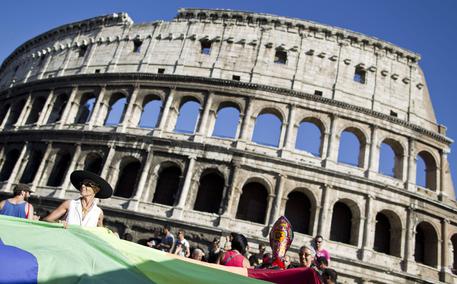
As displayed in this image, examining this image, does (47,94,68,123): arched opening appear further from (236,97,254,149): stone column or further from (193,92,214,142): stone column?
(236,97,254,149): stone column

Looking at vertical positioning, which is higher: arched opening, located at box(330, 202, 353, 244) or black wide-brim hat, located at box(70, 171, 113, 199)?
arched opening, located at box(330, 202, 353, 244)

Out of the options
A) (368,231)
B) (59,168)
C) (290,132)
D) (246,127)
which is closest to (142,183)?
(246,127)

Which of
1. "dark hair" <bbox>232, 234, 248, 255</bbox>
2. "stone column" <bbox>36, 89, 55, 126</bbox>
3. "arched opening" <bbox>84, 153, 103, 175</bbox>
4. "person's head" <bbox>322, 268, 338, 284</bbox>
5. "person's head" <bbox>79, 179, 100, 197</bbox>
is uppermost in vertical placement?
"stone column" <bbox>36, 89, 55, 126</bbox>

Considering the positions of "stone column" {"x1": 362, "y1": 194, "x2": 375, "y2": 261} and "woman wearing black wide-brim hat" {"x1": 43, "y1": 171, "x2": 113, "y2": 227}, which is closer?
"woman wearing black wide-brim hat" {"x1": 43, "y1": 171, "x2": 113, "y2": 227}

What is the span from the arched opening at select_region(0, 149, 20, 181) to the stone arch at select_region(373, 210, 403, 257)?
22.2m

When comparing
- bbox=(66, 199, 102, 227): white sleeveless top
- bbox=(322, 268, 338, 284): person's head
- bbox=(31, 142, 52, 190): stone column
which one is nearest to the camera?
bbox=(66, 199, 102, 227): white sleeveless top

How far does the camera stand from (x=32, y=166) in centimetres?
2080

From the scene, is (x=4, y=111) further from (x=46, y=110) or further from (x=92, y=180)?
(x=92, y=180)

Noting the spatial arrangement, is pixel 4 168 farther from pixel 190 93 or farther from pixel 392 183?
pixel 392 183

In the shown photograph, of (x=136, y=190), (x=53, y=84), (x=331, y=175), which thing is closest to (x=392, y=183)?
(x=331, y=175)

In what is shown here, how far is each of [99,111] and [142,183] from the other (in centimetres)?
585

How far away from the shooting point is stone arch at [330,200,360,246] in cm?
1662

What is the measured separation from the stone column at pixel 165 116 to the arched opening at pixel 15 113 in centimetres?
1259

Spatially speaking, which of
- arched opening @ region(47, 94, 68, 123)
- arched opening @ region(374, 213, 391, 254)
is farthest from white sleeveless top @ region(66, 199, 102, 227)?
arched opening @ region(47, 94, 68, 123)
